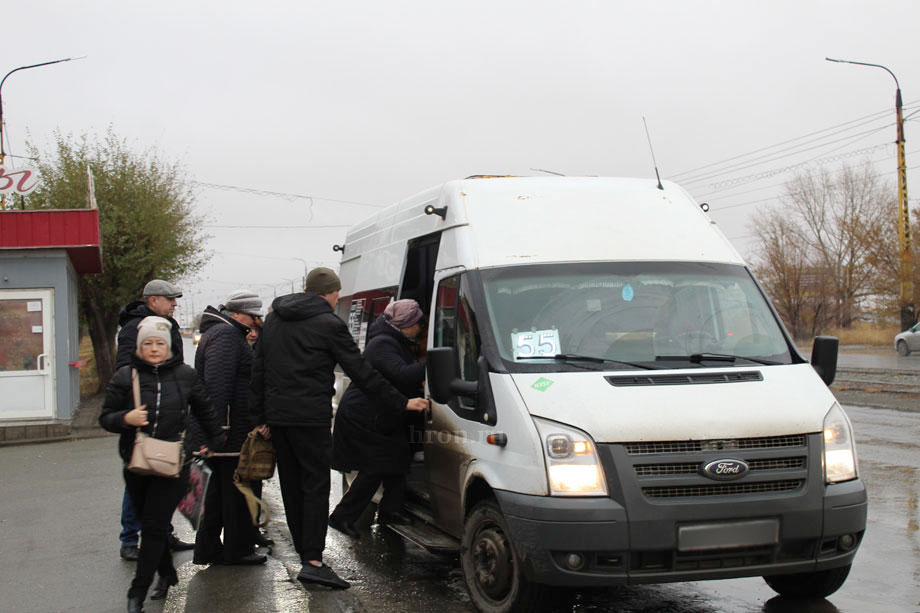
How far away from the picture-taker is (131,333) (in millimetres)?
6094

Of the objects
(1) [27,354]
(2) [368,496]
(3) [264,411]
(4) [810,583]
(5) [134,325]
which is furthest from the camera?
(1) [27,354]

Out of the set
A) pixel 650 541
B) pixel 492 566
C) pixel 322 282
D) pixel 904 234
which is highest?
pixel 904 234

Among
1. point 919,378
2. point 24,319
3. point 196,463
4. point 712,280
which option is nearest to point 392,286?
point 196,463

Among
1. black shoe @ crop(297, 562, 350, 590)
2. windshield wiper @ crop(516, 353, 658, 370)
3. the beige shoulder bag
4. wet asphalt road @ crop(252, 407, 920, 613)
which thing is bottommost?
wet asphalt road @ crop(252, 407, 920, 613)

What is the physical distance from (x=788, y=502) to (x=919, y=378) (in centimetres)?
1997

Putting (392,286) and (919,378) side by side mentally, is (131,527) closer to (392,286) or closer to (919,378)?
(392,286)

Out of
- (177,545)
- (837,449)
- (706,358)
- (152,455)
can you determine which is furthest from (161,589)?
(837,449)

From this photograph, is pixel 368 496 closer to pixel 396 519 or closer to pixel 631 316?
pixel 396 519

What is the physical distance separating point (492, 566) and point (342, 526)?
1.89m

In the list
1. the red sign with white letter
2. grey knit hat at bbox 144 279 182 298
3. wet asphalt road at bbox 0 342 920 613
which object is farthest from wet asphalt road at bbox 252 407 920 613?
the red sign with white letter

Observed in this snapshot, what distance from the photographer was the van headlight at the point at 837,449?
176 inches

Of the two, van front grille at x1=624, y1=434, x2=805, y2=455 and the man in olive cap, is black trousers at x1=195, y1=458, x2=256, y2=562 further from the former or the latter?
van front grille at x1=624, y1=434, x2=805, y2=455

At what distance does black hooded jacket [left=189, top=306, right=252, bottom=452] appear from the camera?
614cm

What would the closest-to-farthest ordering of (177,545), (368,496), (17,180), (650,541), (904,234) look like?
(650,541)
(368,496)
(177,545)
(17,180)
(904,234)
